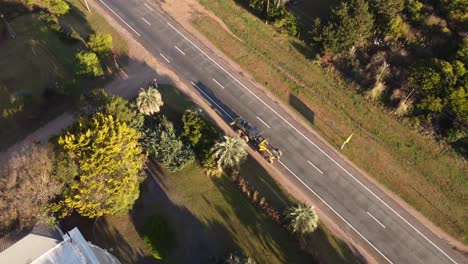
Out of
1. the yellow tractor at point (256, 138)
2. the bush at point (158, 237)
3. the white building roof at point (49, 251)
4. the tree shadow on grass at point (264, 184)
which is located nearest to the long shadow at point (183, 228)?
the bush at point (158, 237)

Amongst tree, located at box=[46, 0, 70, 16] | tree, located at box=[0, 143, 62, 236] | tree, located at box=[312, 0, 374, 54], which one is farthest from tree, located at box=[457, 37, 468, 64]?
tree, located at box=[46, 0, 70, 16]

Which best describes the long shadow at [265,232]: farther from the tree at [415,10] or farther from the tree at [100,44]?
the tree at [415,10]

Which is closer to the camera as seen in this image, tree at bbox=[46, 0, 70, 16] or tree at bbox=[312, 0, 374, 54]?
tree at bbox=[312, 0, 374, 54]

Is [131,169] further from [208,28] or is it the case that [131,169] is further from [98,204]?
[208,28]

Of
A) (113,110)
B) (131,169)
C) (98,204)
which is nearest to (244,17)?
(113,110)

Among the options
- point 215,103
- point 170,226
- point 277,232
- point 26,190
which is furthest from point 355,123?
point 26,190

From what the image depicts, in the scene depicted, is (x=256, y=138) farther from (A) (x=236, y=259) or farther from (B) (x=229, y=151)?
(A) (x=236, y=259)

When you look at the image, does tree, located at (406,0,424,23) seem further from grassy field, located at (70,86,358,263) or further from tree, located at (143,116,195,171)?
tree, located at (143,116,195,171)
